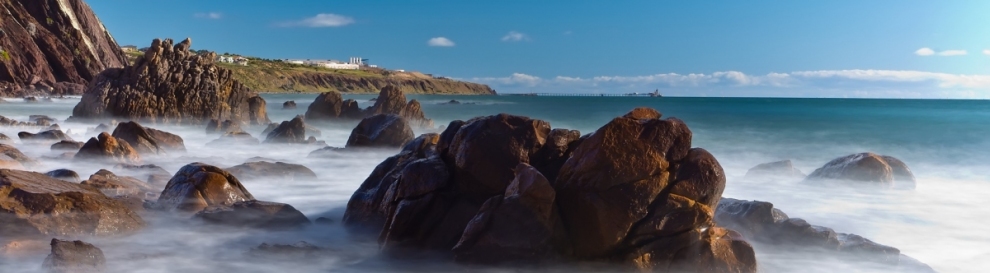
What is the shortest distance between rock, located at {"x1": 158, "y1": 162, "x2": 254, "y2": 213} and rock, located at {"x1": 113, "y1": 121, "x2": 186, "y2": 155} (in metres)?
8.27

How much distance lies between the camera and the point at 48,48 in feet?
221

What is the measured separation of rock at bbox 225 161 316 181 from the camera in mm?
13742

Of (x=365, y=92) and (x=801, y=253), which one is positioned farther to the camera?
(x=365, y=92)

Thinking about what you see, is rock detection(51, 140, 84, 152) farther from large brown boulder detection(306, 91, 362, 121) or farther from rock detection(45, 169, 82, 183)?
large brown boulder detection(306, 91, 362, 121)

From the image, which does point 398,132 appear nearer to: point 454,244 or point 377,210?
point 377,210

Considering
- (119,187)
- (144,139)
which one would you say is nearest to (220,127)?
(144,139)

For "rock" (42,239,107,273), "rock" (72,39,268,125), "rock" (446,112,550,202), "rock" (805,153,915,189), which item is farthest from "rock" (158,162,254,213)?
"rock" (72,39,268,125)

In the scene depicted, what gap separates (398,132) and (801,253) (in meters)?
12.9

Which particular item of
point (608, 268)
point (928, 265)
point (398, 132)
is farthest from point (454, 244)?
point (398, 132)

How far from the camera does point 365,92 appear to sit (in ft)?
530

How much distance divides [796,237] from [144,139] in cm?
1519

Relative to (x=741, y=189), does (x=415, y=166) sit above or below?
above

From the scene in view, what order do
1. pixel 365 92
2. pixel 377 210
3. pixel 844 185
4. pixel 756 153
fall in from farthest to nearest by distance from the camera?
pixel 365 92 < pixel 756 153 < pixel 844 185 < pixel 377 210

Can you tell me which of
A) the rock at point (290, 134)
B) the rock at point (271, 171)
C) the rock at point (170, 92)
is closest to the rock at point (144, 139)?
the rock at point (290, 134)
